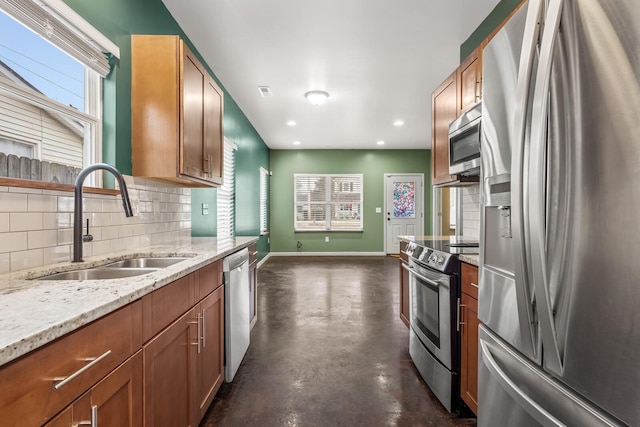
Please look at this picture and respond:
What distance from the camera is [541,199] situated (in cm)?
76

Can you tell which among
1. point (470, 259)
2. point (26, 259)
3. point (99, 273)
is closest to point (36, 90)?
point (26, 259)

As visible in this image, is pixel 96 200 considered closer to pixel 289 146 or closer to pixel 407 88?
pixel 407 88

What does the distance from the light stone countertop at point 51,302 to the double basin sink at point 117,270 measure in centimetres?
4

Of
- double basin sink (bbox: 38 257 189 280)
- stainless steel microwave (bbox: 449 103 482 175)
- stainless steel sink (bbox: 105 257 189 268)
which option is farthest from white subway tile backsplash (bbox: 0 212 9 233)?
stainless steel microwave (bbox: 449 103 482 175)

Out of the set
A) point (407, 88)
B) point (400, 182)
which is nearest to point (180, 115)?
point (407, 88)

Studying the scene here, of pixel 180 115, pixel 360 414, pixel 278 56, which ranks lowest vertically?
pixel 360 414

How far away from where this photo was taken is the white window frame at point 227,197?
4.07 metres

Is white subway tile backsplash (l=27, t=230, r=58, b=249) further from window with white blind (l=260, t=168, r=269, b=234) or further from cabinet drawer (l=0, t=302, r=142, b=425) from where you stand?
window with white blind (l=260, t=168, r=269, b=234)

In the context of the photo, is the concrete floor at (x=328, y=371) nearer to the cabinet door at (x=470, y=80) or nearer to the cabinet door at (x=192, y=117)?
the cabinet door at (x=192, y=117)

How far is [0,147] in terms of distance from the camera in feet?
4.11

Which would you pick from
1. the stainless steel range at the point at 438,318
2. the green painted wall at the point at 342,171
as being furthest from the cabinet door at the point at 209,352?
the green painted wall at the point at 342,171

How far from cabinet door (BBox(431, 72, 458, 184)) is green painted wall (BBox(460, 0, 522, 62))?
48 centimetres

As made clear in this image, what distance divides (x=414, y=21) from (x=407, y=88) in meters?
1.51

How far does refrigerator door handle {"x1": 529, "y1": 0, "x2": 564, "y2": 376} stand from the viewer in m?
0.74
